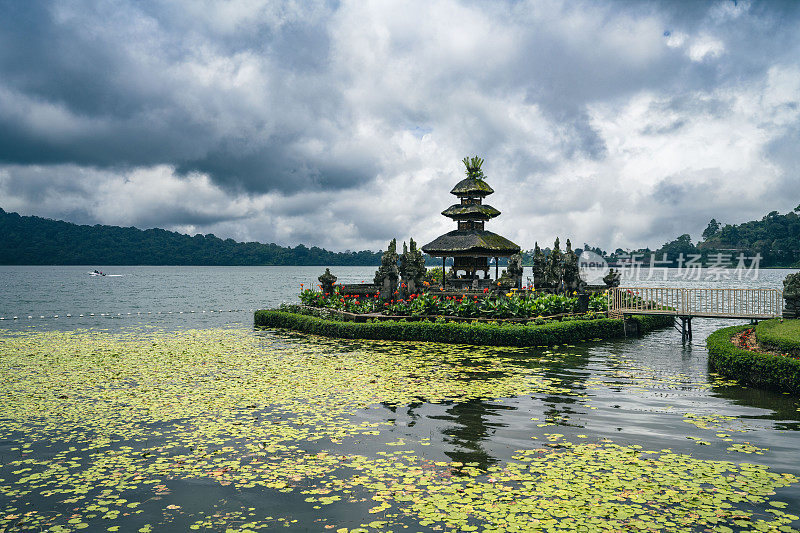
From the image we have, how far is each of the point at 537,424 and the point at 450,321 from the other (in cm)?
1254

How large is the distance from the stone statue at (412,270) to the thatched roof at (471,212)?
9822mm

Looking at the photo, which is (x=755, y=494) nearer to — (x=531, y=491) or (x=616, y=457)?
(x=616, y=457)

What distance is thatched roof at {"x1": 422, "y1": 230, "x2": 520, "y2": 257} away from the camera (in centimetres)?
3553

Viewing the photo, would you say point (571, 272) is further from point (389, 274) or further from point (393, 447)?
point (393, 447)

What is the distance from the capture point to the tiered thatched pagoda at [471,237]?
3591 centimetres

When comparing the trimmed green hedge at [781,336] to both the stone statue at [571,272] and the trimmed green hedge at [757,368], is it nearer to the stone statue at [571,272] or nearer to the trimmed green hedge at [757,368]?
the trimmed green hedge at [757,368]

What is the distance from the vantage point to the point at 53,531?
621 cm

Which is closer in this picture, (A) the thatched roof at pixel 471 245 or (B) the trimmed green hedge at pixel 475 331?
(B) the trimmed green hedge at pixel 475 331

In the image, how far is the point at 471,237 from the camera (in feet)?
120

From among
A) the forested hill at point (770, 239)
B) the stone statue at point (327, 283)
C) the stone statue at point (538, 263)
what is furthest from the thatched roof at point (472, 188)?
the forested hill at point (770, 239)

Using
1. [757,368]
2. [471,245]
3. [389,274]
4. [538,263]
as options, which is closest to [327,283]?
[389,274]

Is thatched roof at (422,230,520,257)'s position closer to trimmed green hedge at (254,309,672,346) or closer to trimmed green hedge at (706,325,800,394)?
trimmed green hedge at (254,309,672,346)

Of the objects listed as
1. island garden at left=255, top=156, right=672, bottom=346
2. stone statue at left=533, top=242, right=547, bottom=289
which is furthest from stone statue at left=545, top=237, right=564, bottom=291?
stone statue at left=533, top=242, right=547, bottom=289

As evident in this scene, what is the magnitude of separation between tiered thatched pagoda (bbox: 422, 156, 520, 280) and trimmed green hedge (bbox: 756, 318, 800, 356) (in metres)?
18.4
